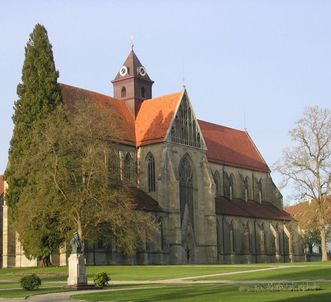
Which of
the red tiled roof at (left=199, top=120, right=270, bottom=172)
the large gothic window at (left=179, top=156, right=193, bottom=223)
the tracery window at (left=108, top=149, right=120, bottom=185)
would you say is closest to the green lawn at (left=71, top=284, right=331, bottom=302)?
the tracery window at (left=108, top=149, right=120, bottom=185)

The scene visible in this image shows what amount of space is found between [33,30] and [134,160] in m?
18.8

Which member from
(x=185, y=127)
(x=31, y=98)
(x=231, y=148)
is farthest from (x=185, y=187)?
(x=31, y=98)

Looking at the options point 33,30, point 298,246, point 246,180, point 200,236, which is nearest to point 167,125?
point 200,236

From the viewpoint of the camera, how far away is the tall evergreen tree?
55594mm

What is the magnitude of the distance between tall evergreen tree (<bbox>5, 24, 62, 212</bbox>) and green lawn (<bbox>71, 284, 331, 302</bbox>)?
29.2 meters

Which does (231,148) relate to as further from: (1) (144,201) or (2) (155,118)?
(1) (144,201)

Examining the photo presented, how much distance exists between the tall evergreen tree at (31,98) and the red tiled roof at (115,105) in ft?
24.4

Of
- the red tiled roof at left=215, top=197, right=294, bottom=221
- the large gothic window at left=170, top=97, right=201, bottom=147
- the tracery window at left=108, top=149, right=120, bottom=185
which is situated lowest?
the red tiled roof at left=215, top=197, right=294, bottom=221

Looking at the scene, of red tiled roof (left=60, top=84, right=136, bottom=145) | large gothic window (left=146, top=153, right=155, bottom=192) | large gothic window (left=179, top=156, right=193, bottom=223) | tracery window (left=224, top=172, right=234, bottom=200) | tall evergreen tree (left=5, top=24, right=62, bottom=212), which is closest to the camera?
tall evergreen tree (left=5, top=24, right=62, bottom=212)

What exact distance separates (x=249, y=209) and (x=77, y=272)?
53.3 meters

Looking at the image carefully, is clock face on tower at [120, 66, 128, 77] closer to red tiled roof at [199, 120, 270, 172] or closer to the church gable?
the church gable

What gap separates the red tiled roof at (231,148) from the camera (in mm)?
84500

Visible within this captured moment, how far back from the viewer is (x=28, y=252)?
54.5 meters

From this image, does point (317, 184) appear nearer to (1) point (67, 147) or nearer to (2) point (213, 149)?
(2) point (213, 149)
